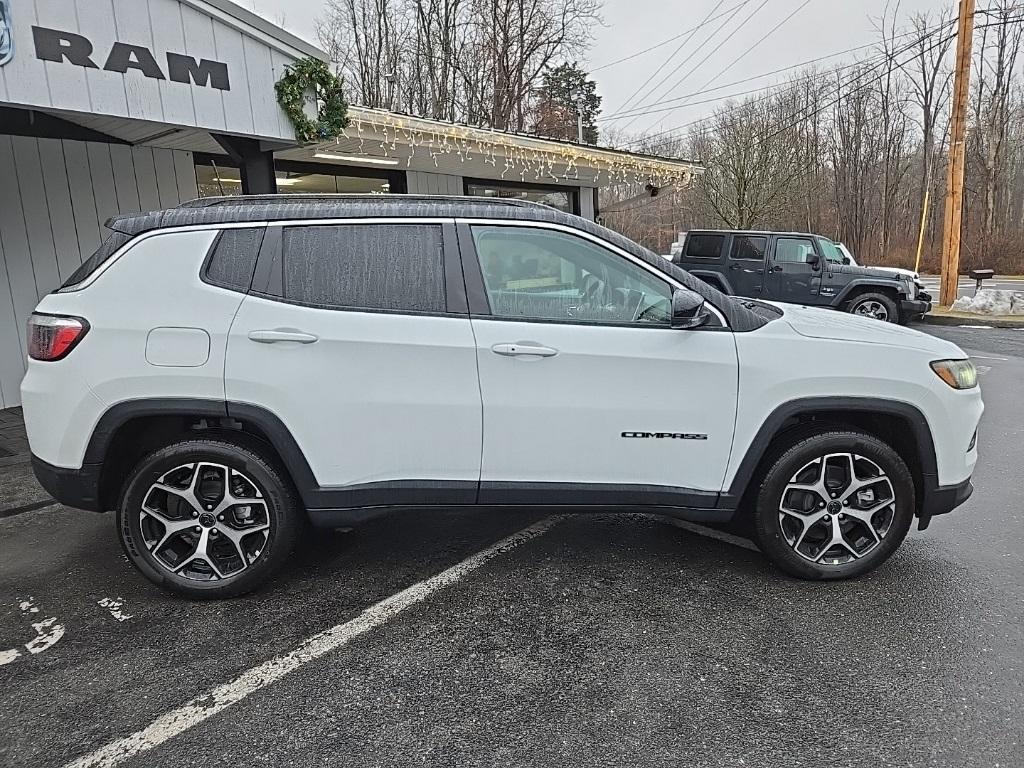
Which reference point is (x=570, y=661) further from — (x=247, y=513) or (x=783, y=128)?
(x=783, y=128)

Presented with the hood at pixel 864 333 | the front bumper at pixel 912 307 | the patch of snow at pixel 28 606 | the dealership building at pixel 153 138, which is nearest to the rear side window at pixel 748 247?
the dealership building at pixel 153 138

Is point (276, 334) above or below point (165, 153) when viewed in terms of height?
below

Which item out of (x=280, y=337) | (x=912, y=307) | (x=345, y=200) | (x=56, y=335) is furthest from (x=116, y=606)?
(x=912, y=307)

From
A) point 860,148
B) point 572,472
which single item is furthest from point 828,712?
point 860,148

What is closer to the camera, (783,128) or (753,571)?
(753,571)

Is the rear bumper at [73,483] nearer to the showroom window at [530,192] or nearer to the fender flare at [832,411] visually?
the fender flare at [832,411]

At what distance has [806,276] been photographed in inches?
468

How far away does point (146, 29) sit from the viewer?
16.3ft

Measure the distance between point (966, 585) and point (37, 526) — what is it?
5.32 meters

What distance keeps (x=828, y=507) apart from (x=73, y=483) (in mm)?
Result: 3540

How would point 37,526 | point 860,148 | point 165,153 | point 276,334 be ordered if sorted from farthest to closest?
1. point 860,148
2. point 165,153
3. point 37,526
4. point 276,334

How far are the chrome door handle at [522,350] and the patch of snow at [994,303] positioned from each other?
1420 centimetres

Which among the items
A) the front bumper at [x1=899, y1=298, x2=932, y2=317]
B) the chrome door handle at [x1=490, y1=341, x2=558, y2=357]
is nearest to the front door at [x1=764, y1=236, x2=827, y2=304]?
the front bumper at [x1=899, y1=298, x2=932, y2=317]

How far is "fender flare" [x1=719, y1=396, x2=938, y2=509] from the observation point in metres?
3.06
